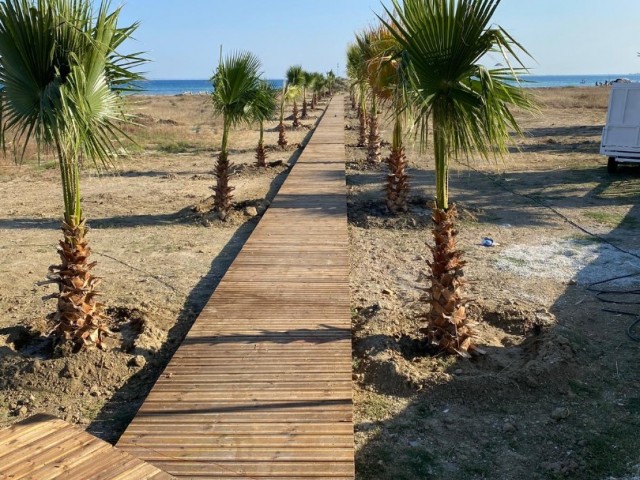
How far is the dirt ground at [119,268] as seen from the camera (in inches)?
200

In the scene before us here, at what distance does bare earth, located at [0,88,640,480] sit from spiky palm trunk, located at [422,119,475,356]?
168 mm

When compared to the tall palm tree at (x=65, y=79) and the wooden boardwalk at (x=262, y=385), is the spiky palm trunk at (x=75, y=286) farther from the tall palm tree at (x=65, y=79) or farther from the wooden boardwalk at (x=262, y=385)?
the wooden boardwalk at (x=262, y=385)

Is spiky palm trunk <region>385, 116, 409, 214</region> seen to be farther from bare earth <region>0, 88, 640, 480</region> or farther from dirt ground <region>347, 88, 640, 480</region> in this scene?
bare earth <region>0, 88, 640, 480</region>

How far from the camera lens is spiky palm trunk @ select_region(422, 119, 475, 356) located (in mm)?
5246

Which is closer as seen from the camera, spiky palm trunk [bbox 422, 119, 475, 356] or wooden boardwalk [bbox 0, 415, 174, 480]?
wooden boardwalk [bbox 0, 415, 174, 480]

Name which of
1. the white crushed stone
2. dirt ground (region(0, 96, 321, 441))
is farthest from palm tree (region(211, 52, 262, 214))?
the white crushed stone

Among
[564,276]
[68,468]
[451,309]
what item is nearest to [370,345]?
[451,309]

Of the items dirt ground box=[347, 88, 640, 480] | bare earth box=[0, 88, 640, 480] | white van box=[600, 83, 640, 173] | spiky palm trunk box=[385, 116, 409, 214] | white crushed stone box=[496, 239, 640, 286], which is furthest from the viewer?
white van box=[600, 83, 640, 173]

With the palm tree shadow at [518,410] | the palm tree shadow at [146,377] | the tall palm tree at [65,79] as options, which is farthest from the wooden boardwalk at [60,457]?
the tall palm tree at [65,79]

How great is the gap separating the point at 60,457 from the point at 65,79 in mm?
2783

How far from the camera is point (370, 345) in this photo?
18.7 feet

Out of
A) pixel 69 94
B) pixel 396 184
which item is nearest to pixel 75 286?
pixel 69 94

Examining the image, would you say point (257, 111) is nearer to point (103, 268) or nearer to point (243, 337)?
point (103, 268)

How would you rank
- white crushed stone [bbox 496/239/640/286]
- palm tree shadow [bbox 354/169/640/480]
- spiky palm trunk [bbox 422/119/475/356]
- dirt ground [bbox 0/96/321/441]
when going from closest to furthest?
palm tree shadow [bbox 354/169/640/480], dirt ground [bbox 0/96/321/441], spiky palm trunk [bbox 422/119/475/356], white crushed stone [bbox 496/239/640/286]
